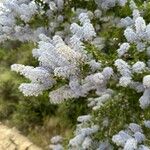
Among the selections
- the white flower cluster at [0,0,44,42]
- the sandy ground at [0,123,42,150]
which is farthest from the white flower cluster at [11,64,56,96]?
the sandy ground at [0,123,42,150]

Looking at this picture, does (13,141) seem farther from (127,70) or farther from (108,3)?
(127,70)

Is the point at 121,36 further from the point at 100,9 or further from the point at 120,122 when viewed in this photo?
the point at 120,122

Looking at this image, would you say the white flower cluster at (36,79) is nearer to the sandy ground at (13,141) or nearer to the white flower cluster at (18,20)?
the white flower cluster at (18,20)

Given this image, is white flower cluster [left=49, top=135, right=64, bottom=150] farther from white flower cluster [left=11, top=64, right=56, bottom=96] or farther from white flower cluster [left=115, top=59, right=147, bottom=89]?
white flower cluster [left=115, top=59, right=147, bottom=89]

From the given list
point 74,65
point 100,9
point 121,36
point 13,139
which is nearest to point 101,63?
point 74,65

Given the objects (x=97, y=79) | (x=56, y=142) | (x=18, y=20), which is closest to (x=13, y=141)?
(x=56, y=142)
